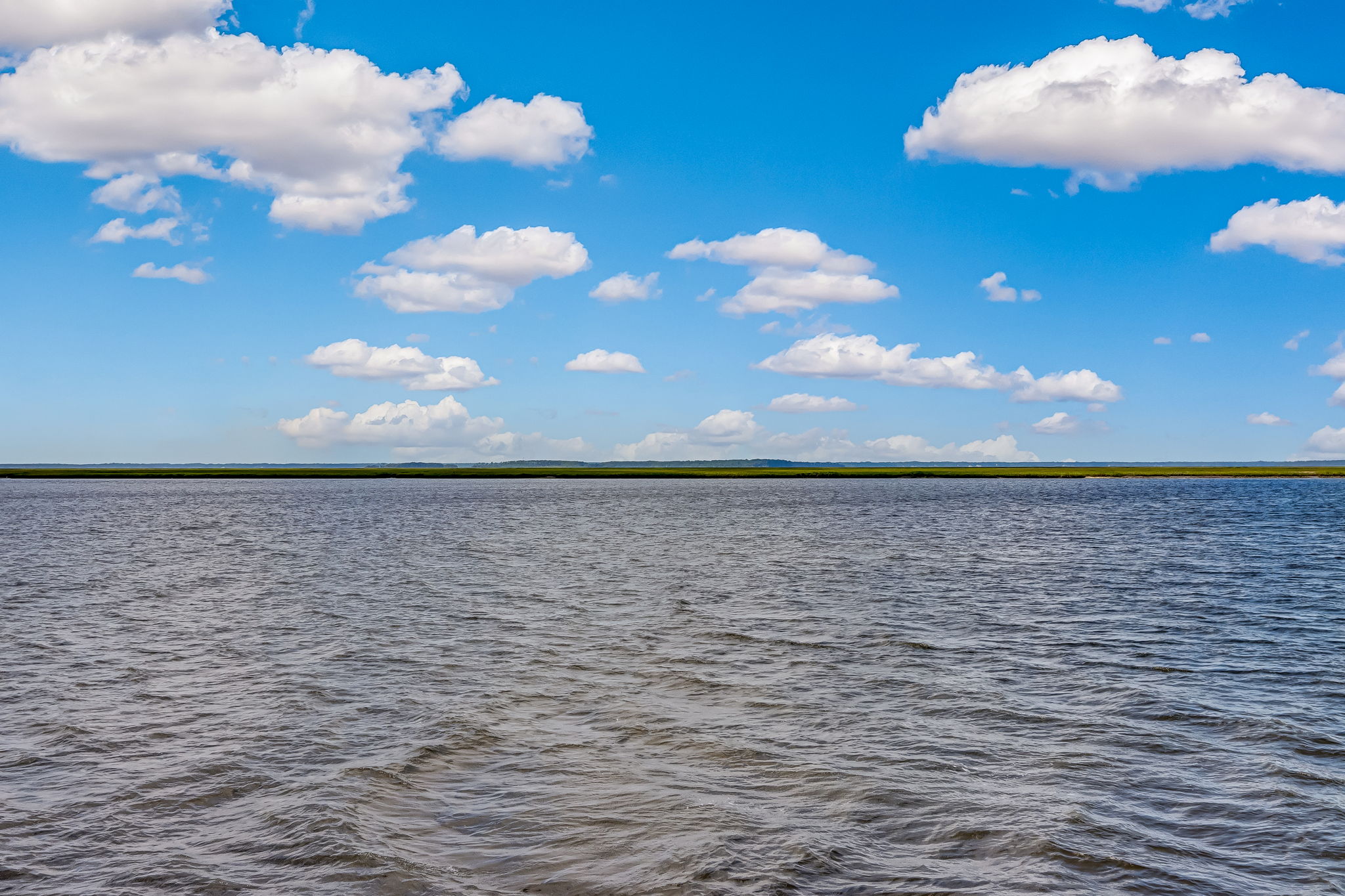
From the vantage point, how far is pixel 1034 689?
66.2ft

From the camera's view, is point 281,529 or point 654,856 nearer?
point 654,856

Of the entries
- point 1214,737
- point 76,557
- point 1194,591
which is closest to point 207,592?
point 76,557

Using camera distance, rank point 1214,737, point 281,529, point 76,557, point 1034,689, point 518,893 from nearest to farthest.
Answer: point 518,893
point 1214,737
point 1034,689
point 76,557
point 281,529

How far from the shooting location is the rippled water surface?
1110cm

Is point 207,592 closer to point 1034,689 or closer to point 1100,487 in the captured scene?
point 1034,689

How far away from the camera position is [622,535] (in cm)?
6888

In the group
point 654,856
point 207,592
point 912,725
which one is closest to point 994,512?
point 207,592

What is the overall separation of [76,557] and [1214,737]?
5327 centimetres

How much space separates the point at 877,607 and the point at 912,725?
1547 cm

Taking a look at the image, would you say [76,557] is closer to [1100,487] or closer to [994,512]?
[994,512]

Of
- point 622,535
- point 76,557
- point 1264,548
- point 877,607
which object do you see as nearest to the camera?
point 877,607

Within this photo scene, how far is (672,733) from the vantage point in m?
16.7

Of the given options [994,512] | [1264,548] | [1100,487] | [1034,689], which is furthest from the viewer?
[1100,487]

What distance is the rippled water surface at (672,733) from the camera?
11102 millimetres
